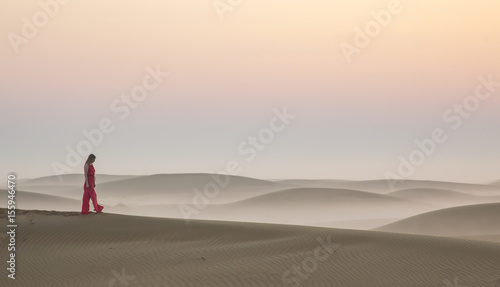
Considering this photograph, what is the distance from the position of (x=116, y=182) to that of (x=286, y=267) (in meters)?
71.7

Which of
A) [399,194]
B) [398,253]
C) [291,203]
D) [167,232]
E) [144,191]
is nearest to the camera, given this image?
[398,253]

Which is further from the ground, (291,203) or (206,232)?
(291,203)

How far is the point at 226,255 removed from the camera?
15.9 meters

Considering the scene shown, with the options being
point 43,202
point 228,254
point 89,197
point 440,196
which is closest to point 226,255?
point 228,254

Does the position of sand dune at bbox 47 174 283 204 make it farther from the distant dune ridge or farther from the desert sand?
the desert sand

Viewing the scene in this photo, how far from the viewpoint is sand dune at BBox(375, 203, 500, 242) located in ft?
114

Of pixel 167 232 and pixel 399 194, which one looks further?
pixel 399 194

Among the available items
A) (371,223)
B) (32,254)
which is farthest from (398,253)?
(371,223)

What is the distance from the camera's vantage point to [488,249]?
57.7 ft

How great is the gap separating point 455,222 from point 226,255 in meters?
24.4

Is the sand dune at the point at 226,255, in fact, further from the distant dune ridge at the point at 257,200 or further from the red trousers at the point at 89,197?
A: the distant dune ridge at the point at 257,200

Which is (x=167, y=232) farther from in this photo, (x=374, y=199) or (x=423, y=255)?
(x=374, y=199)

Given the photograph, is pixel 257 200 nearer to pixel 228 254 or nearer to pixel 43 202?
pixel 43 202

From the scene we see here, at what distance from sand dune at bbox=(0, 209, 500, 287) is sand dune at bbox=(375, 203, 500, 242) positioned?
661 inches
